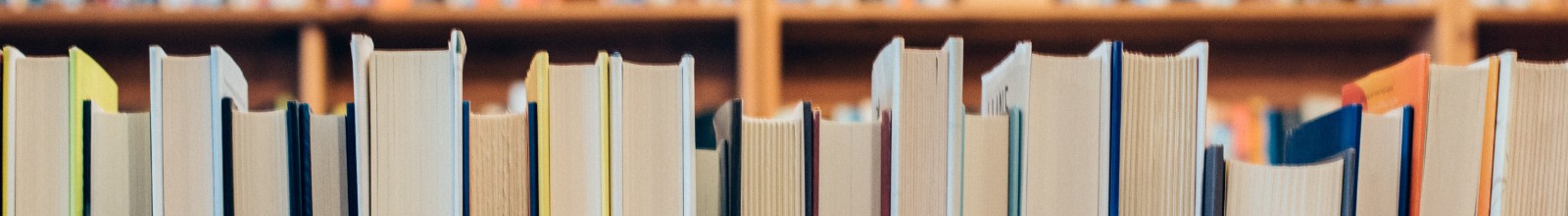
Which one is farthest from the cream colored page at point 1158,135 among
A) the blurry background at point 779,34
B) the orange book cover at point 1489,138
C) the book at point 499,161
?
the blurry background at point 779,34

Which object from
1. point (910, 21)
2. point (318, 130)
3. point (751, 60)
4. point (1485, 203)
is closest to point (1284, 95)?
point (910, 21)

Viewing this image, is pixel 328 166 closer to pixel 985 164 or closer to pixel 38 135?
pixel 38 135

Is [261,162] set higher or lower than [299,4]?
lower

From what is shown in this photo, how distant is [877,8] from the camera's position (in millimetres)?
1320

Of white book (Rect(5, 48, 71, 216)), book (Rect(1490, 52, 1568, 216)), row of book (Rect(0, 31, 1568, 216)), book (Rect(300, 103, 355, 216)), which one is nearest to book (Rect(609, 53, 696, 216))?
row of book (Rect(0, 31, 1568, 216))

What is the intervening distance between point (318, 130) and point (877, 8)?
946 millimetres

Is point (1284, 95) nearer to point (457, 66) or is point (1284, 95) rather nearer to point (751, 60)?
point (751, 60)

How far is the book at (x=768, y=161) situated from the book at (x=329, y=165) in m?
0.14

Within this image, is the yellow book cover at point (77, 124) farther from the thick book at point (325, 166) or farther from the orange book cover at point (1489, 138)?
the orange book cover at point (1489, 138)

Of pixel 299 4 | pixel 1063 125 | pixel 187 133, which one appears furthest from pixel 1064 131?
pixel 299 4

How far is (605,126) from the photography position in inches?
16.3

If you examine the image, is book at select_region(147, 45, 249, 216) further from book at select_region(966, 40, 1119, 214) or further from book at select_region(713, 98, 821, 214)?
book at select_region(966, 40, 1119, 214)

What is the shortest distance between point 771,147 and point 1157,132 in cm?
15

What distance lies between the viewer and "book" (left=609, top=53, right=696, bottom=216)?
41 cm
